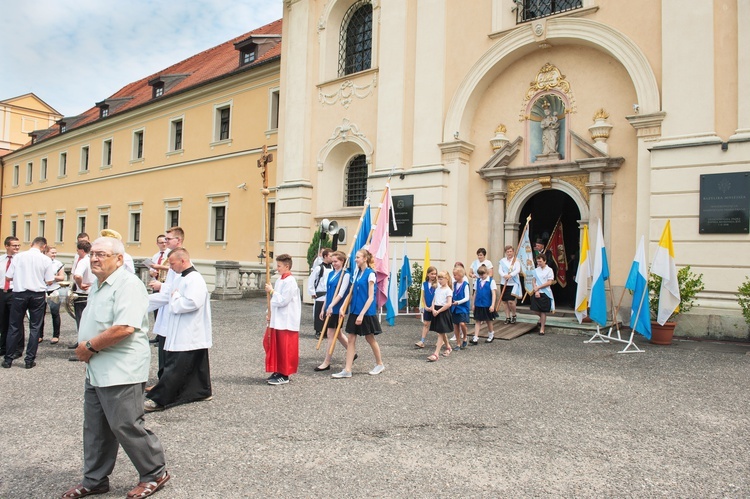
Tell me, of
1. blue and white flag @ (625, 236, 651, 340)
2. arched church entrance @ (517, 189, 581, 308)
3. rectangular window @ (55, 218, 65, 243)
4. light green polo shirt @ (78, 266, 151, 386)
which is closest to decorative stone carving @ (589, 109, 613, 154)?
arched church entrance @ (517, 189, 581, 308)

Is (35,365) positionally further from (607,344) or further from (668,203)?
(668,203)

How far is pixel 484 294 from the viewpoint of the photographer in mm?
10719

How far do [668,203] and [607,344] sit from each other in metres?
3.17

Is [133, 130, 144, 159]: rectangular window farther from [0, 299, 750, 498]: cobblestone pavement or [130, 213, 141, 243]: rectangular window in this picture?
[0, 299, 750, 498]: cobblestone pavement

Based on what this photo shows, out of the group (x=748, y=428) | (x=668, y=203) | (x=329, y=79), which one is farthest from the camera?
(x=329, y=79)

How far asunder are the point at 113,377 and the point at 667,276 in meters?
9.09

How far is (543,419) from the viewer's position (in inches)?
228

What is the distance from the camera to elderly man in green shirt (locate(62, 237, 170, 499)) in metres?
3.77

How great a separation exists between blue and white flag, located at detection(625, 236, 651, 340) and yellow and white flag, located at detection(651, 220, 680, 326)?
228mm

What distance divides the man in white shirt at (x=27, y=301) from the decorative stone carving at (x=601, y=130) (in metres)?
11.2

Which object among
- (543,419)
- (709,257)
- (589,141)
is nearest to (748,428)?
(543,419)

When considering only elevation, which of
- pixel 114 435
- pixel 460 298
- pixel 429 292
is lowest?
pixel 114 435

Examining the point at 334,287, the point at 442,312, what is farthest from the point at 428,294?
the point at 334,287

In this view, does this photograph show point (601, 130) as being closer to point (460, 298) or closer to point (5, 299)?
point (460, 298)
